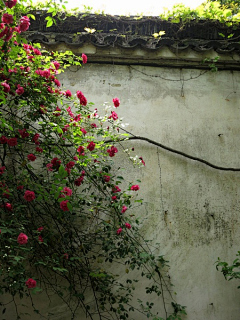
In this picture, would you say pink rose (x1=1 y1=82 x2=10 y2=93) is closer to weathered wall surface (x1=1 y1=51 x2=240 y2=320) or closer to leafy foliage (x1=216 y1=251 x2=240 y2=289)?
weathered wall surface (x1=1 y1=51 x2=240 y2=320)

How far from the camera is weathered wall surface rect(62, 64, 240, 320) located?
15.6ft

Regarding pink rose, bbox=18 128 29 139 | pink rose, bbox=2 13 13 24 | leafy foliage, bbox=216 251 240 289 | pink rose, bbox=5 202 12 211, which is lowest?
leafy foliage, bbox=216 251 240 289

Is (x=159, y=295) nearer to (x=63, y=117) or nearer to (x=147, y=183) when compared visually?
(x=147, y=183)

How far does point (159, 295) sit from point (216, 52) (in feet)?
11.5

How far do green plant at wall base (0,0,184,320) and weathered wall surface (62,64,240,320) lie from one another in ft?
1.11

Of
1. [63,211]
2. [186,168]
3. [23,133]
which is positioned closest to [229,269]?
[186,168]

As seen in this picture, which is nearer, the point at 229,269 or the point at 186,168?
the point at 229,269

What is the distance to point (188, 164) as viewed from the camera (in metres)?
5.15

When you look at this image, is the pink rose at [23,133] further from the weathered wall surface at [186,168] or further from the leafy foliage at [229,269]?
the leafy foliage at [229,269]

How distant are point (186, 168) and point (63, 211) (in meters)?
1.87

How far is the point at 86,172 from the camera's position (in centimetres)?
425

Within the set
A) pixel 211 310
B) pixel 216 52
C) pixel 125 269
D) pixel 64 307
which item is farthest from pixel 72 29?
pixel 211 310

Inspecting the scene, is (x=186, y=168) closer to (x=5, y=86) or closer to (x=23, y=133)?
(x=23, y=133)

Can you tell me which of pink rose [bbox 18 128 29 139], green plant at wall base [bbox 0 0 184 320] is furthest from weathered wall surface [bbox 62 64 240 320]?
pink rose [bbox 18 128 29 139]
